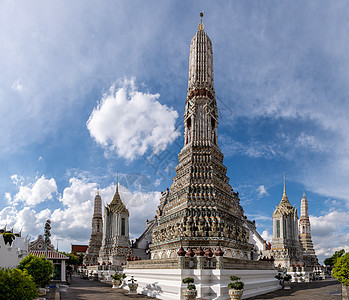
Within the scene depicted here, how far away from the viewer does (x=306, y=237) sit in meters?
71.9

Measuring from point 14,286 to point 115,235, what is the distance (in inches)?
1600

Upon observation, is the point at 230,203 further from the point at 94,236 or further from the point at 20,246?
the point at 94,236

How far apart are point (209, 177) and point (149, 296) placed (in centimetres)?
1416

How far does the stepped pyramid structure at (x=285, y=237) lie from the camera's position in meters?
54.6

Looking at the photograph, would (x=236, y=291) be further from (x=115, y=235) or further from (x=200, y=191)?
(x=115, y=235)

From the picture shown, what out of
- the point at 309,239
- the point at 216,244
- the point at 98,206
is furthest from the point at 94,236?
the point at 309,239

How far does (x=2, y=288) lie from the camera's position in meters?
13.5

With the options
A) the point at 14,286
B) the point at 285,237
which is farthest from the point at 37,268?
the point at 285,237

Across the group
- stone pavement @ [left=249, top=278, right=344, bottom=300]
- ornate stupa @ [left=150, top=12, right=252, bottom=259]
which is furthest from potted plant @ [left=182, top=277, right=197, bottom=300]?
ornate stupa @ [left=150, top=12, right=252, bottom=259]

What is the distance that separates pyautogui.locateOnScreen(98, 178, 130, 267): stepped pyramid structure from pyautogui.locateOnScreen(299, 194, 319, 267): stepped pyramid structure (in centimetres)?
3894

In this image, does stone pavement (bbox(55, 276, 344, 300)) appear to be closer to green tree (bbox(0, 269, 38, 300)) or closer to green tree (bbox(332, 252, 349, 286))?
green tree (bbox(332, 252, 349, 286))

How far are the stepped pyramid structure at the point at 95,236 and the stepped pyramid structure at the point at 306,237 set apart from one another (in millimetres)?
43381

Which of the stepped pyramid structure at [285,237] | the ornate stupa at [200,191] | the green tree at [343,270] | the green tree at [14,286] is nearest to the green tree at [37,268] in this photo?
the ornate stupa at [200,191]

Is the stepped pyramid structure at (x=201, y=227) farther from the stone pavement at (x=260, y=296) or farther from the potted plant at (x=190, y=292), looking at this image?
the stone pavement at (x=260, y=296)
